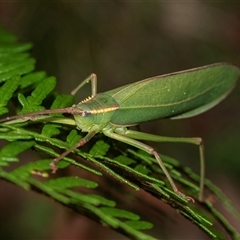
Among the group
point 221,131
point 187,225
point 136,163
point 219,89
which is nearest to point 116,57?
point 221,131

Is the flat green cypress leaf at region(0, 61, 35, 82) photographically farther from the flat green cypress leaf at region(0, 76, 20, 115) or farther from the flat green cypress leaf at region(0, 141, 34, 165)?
the flat green cypress leaf at region(0, 141, 34, 165)

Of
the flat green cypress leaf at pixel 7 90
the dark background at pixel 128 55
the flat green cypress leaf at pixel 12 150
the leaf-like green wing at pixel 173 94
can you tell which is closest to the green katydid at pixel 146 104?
the leaf-like green wing at pixel 173 94

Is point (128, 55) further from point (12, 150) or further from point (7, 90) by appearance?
point (12, 150)

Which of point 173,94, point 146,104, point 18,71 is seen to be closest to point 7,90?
point 18,71

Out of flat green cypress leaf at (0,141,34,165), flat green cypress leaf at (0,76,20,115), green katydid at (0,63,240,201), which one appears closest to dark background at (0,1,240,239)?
green katydid at (0,63,240,201)

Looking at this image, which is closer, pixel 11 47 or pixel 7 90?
pixel 7 90

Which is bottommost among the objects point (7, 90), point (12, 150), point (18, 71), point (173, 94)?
point (12, 150)

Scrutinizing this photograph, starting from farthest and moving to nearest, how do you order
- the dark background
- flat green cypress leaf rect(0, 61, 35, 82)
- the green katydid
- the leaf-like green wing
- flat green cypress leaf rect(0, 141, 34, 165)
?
1. the dark background
2. the leaf-like green wing
3. the green katydid
4. flat green cypress leaf rect(0, 61, 35, 82)
5. flat green cypress leaf rect(0, 141, 34, 165)
